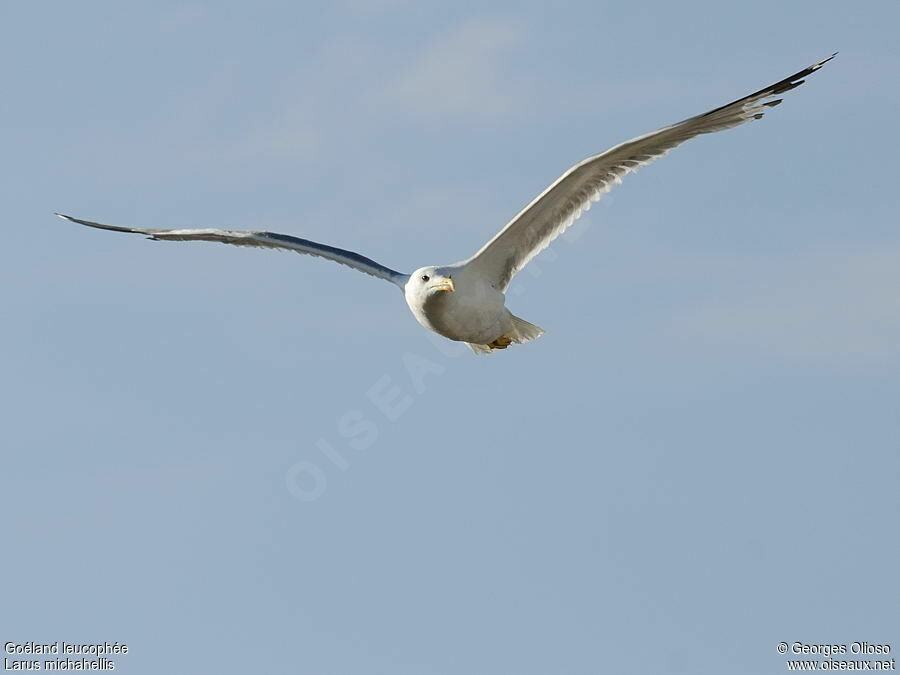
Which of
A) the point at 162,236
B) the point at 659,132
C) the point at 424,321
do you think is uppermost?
the point at 162,236

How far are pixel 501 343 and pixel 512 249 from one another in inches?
61.7

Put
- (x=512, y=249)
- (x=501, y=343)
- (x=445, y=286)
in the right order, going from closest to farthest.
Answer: (x=445, y=286), (x=512, y=249), (x=501, y=343)

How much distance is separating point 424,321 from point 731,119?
4.60 metres

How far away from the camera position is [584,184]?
61.6 feet

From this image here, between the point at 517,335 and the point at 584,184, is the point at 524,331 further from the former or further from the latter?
the point at 584,184

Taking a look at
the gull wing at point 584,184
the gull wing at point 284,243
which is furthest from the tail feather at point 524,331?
the gull wing at point 284,243

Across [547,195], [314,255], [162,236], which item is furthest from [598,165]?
[162,236]

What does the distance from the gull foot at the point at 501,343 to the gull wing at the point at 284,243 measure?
1.75 meters

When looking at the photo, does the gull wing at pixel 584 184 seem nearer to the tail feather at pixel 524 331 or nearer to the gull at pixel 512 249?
the gull at pixel 512 249


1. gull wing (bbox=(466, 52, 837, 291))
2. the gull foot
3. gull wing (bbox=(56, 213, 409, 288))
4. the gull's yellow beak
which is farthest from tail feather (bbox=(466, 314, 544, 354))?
the gull's yellow beak

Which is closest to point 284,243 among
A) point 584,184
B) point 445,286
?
point 445,286

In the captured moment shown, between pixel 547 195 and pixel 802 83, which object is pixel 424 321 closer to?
pixel 547 195

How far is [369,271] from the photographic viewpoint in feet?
65.0

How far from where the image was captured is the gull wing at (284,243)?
19.7 meters
